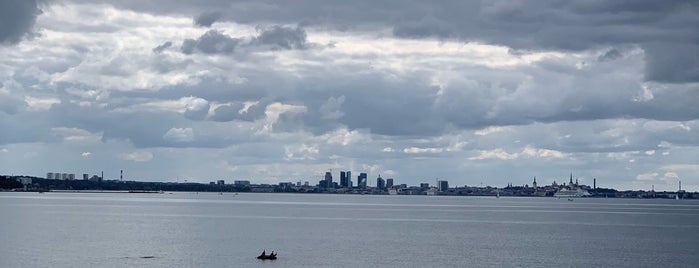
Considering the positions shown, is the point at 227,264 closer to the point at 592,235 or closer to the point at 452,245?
the point at 452,245

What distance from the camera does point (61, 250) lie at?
120438 mm

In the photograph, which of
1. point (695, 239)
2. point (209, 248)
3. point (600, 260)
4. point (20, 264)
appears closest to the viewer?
point (20, 264)

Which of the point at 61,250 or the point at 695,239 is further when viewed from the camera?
the point at 695,239

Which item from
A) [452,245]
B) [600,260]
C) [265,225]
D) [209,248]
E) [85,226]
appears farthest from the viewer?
[265,225]

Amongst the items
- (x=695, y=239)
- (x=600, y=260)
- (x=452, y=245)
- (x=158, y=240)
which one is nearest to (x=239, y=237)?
(x=158, y=240)

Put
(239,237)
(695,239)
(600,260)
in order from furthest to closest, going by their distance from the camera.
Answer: (695,239) < (239,237) < (600,260)

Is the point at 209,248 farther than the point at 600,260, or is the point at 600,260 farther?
the point at 209,248

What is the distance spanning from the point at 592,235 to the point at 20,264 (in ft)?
A: 332

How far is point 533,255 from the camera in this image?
406ft

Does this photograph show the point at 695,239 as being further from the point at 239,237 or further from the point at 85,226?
the point at 85,226

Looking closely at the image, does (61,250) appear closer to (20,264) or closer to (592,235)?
(20,264)

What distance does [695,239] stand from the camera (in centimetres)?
16138

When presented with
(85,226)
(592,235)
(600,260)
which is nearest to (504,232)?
(592,235)

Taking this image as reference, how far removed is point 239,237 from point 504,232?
51.3 meters
